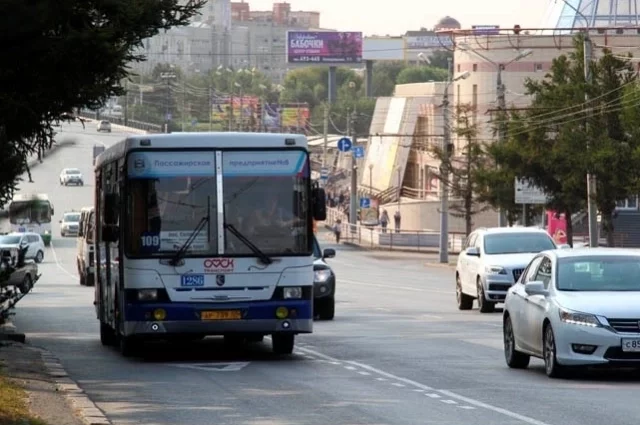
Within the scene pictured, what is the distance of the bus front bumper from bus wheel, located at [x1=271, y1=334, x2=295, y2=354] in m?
1.11

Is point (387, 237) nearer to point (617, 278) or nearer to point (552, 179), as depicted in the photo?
point (552, 179)

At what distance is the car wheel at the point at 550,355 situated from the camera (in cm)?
1720

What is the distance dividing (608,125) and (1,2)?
4682 cm

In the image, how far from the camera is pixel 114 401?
15938 millimetres

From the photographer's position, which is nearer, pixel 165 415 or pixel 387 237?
pixel 165 415

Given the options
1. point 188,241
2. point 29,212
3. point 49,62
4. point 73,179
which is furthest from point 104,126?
point 29,212

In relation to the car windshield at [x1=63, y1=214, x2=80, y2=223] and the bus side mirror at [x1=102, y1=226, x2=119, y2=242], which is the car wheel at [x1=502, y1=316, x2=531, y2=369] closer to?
the bus side mirror at [x1=102, y1=226, x2=119, y2=242]

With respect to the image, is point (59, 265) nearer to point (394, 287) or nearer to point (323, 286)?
point (394, 287)

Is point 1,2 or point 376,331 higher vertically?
point 1,2

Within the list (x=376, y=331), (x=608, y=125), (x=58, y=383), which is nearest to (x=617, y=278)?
(x=58, y=383)

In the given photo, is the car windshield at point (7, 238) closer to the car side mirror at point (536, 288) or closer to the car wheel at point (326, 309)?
the car side mirror at point (536, 288)

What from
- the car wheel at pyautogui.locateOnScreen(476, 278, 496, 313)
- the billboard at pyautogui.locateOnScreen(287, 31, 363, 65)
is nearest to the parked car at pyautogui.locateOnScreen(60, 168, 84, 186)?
the billboard at pyautogui.locateOnScreen(287, 31, 363, 65)

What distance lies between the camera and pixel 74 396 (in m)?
16.0

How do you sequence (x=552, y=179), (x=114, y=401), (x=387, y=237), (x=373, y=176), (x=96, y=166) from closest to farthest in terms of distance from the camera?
(x=114, y=401)
(x=96, y=166)
(x=552, y=179)
(x=387, y=237)
(x=373, y=176)
